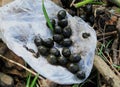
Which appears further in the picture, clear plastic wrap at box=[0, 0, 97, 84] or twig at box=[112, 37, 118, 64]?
twig at box=[112, 37, 118, 64]

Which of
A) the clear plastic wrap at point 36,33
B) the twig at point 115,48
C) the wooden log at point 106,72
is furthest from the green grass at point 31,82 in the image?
the twig at point 115,48

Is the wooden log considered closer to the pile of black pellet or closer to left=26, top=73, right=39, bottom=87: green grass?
the pile of black pellet

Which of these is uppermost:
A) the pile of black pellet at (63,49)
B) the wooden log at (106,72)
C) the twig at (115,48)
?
the pile of black pellet at (63,49)

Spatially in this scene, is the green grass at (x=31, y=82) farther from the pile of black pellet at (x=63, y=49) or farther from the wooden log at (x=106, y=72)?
the wooden log at (x=106, y=72)

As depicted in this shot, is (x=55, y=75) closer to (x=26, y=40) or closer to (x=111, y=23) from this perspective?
(x=26, y=40)

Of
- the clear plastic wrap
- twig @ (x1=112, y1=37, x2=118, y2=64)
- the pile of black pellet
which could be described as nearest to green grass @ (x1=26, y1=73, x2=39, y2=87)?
the clear plastic wrap

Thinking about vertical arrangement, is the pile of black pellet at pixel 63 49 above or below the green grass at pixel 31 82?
above
